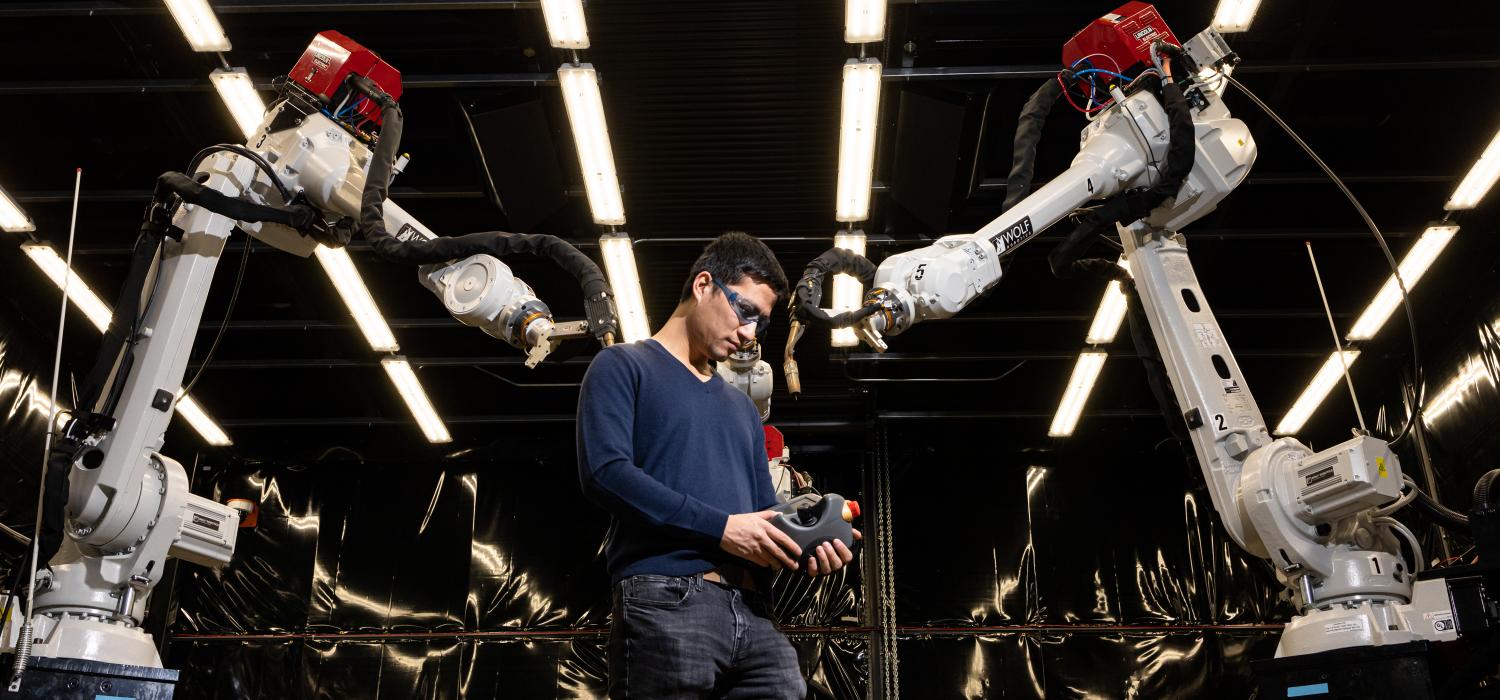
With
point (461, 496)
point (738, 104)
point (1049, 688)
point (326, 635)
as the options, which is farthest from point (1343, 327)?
point (326, 635)

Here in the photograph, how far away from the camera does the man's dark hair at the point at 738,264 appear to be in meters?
2.71

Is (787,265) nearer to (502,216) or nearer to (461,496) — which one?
(502,216)

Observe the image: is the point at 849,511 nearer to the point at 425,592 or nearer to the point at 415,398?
the point at 415,398

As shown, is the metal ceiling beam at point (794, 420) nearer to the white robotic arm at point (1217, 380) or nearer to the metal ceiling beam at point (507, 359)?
the metal ceiling beam at point (507, 359)

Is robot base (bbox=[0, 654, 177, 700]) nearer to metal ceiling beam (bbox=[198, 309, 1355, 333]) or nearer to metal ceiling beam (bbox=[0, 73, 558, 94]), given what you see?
metal ceiling beam (bbox=[0, 73, 558, 94])

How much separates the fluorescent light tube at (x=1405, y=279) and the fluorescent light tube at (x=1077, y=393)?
189 cm

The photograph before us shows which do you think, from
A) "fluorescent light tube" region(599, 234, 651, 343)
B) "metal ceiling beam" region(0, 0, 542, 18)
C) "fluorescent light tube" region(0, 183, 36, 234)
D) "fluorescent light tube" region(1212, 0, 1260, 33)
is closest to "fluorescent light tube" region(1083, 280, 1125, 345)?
"fluorescent light tube" region(1212, 0, 1260, 33)

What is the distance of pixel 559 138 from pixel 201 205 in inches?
107

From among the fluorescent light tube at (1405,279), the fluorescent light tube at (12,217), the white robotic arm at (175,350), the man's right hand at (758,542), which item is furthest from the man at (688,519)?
the fluorescent light tube at (12,217)

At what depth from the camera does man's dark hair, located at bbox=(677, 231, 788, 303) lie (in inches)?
107

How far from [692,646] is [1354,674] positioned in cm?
234

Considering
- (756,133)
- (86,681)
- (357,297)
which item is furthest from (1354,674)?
(357,297)

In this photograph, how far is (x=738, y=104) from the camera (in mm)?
6270

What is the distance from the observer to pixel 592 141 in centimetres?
618
